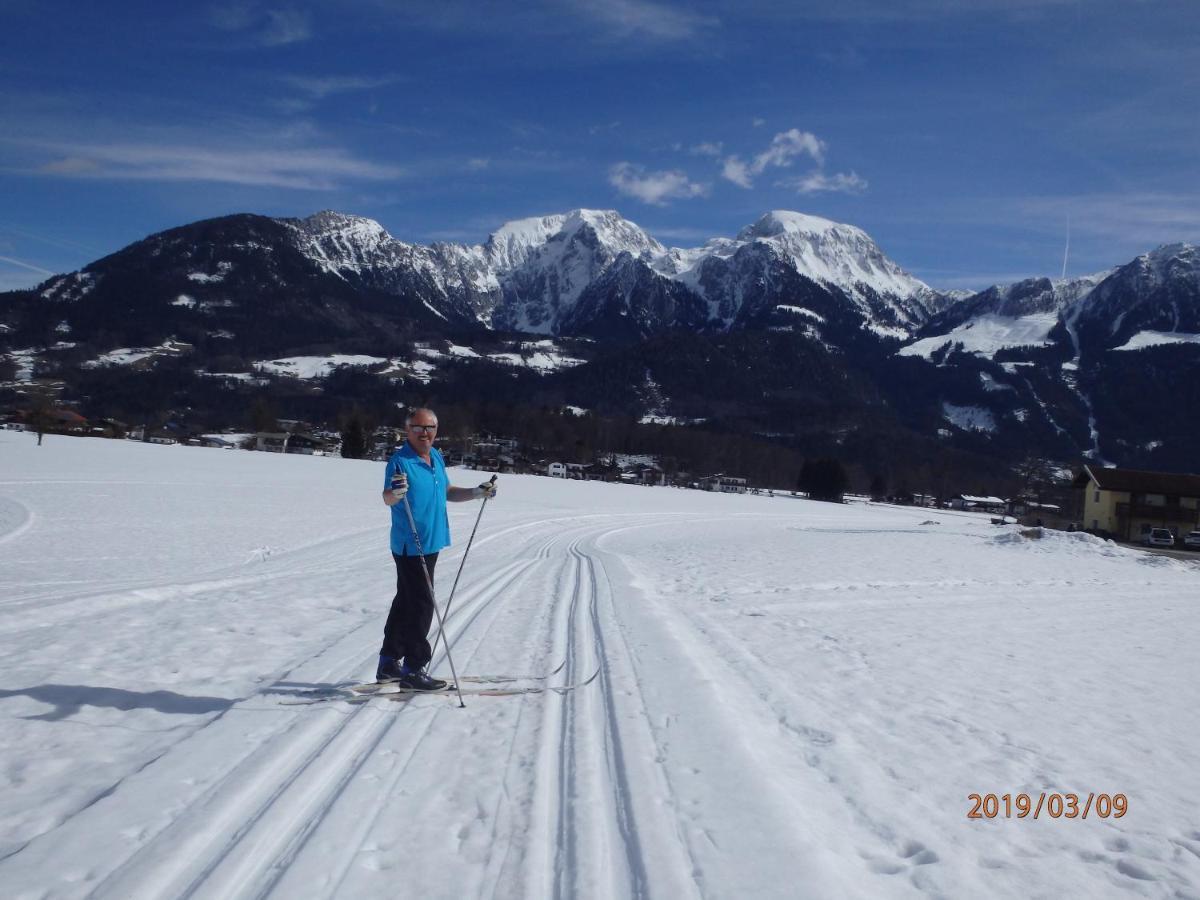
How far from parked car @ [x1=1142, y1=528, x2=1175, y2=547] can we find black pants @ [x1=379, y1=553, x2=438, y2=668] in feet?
193

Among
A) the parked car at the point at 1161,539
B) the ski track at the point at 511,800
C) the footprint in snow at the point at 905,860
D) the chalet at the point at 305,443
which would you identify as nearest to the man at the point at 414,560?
A: the ski track at the point at 511,800

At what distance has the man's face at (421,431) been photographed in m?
6.27

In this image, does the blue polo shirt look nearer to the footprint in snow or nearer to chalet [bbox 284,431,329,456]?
the footprint in snow

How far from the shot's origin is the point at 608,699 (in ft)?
20.6

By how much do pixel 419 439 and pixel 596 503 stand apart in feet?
169

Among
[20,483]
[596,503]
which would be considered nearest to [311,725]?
[20,483]

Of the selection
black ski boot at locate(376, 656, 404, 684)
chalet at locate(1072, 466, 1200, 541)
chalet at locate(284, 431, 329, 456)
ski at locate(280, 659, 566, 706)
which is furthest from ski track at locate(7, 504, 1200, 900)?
chalet at locate(284, 431, 329, 456)

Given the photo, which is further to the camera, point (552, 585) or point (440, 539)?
point (552, 585)

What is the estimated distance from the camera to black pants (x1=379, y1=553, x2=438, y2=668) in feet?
20.3

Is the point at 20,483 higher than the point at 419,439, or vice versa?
the point at 419,439

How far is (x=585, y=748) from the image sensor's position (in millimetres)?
5090

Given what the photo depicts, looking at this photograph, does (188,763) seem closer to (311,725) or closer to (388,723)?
(311,725)

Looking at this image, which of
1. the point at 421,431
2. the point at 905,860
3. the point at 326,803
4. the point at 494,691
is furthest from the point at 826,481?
the point at 326,803
